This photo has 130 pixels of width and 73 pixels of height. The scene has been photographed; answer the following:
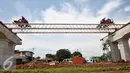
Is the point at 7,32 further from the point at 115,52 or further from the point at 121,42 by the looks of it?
the point at 115,52

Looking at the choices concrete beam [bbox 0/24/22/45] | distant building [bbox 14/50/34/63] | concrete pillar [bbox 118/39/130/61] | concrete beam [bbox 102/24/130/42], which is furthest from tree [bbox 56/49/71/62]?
concrete pillar [bbox 118/39/130/61]

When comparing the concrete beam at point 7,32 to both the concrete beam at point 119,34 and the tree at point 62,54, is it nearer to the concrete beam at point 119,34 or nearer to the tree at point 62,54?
the concrete beam at point 119,34

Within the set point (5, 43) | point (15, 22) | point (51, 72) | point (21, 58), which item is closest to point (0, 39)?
point (5, 43)

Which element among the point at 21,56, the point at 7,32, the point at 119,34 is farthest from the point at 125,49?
the point at 21,56

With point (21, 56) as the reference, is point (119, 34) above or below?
above

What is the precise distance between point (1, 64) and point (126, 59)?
23396mm

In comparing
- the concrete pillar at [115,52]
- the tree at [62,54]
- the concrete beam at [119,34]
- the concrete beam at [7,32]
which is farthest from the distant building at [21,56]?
the concrete beam at [119,34]

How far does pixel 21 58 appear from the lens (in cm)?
5950

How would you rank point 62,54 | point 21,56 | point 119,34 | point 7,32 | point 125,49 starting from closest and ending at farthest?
point 7,32, point 125,49, point 119,34, point 21,56, point 62,54

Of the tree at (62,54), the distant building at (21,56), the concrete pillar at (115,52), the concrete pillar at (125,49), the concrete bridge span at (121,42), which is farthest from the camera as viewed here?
the tree at (62,54)

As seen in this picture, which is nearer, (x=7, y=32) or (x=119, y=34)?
(x=7, y=32)

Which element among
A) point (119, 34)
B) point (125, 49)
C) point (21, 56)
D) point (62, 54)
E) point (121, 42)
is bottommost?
point (21, 56)

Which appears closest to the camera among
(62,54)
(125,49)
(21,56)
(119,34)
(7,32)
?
(7,32)

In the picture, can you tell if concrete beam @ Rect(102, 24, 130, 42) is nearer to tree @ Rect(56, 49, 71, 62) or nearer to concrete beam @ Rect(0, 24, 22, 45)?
concrete beam @ Rect(0, 24, 22, 45)
